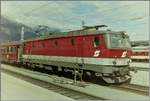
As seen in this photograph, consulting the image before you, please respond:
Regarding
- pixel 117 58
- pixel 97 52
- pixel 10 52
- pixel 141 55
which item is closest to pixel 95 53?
pixel 97 52

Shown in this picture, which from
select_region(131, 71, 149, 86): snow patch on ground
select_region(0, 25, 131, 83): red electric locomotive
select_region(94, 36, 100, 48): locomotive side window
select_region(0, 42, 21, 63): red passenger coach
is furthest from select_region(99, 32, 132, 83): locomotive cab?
select_region(0, 42, 21, 63): red passenger coach

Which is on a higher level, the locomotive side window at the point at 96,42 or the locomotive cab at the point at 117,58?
the locomotive side window at the point at 96,42

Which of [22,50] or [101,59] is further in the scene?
[22,50]

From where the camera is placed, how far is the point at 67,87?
15930 millimetres

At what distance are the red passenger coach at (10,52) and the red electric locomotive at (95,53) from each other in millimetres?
12149

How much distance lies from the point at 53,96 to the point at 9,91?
2.38 metres

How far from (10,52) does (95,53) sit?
67.0 feet

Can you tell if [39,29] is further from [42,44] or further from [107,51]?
[107,51]

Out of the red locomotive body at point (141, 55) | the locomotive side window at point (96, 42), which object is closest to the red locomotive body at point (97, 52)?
the locomotive side window at point (96, 42)

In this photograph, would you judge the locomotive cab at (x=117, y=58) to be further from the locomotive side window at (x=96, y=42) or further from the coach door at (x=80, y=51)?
the coach door at (x=80, y=51)

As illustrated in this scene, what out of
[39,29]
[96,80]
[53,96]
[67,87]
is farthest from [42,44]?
[53,96]

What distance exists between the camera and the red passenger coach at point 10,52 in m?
33.5

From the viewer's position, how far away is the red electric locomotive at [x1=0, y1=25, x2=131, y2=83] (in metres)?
17.0

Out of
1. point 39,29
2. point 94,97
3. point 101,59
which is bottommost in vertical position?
point 94,97
